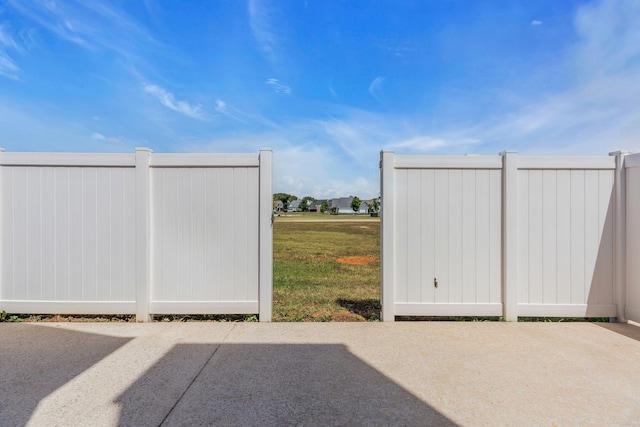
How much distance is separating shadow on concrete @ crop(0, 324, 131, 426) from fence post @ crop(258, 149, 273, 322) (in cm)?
146

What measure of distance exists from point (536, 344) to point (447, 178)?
6.48 ft

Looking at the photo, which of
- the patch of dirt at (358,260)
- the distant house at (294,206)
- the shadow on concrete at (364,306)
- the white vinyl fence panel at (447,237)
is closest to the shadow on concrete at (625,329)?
the white vinyl fence panel at (447,237)

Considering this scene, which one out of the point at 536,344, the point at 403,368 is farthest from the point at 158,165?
the point at 536,344

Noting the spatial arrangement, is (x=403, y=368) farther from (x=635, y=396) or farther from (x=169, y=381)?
(x=169, y=381)

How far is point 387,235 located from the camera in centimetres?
336

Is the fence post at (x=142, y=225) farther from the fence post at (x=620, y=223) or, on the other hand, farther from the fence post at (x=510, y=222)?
the fence post at (x=620, y=223)

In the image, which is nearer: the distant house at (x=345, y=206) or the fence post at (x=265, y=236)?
the fence post at (x=265, y=236)

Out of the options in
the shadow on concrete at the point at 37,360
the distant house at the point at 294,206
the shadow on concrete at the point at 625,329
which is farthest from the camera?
the distant house at the point at 294,206

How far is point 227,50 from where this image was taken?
6.22 metres

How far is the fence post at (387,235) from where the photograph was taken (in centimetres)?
335

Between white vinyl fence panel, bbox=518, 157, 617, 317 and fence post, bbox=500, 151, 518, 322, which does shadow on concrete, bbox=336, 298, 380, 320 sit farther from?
white vinyl fence panel, bbox=518, 157, 617, 317

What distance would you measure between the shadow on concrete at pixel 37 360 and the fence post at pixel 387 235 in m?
2.92

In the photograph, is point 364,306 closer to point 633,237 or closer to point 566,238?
point 566,238

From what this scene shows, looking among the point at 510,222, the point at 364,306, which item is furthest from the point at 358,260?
the point at 510,222
